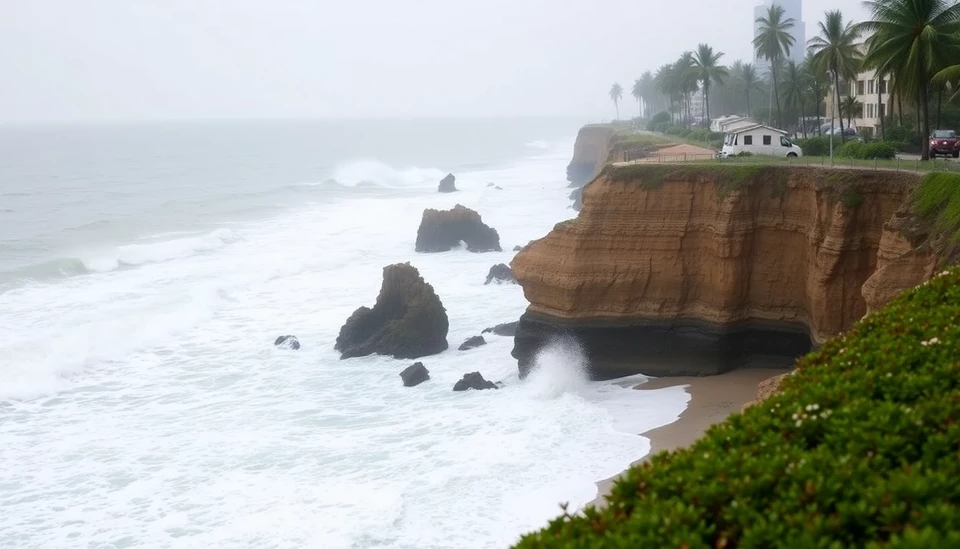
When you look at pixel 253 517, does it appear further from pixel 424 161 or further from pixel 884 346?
pixel 424 161

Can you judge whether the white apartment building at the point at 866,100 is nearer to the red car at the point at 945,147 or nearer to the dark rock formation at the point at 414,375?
the red car at the point at 945,147

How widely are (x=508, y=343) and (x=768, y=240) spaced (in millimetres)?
10369

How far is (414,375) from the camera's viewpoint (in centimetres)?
3070

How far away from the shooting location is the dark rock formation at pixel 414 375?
100 feet

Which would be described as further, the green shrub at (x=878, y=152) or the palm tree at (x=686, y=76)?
the palm tree at (x=686, y=76)

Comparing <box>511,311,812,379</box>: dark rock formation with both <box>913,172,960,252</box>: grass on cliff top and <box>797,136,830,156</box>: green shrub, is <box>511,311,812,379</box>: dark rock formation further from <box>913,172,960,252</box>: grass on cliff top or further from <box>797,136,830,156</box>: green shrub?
<box>797,136,830,156</box>: green shrub

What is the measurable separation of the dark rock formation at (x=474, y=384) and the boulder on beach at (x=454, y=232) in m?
27.9

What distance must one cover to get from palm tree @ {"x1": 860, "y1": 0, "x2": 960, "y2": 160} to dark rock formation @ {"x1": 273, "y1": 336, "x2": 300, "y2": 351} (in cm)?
2224

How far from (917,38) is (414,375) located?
18977 millimetres

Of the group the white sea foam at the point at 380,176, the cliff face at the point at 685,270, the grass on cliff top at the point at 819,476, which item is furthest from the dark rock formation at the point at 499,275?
the white sea foam at the point at 380,176

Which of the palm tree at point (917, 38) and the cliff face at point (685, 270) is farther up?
the palm tree at point (917, 38)

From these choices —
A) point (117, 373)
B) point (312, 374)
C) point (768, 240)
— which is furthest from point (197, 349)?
point (768, 240)

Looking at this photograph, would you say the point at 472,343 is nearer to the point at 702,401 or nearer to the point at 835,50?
the point at 702,401

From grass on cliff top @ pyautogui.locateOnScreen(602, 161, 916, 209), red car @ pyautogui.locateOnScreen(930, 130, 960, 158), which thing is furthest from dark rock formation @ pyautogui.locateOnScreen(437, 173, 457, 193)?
grass on cliff top @ pyautogui.locateOnScreen(602, 161, 916, 209)
